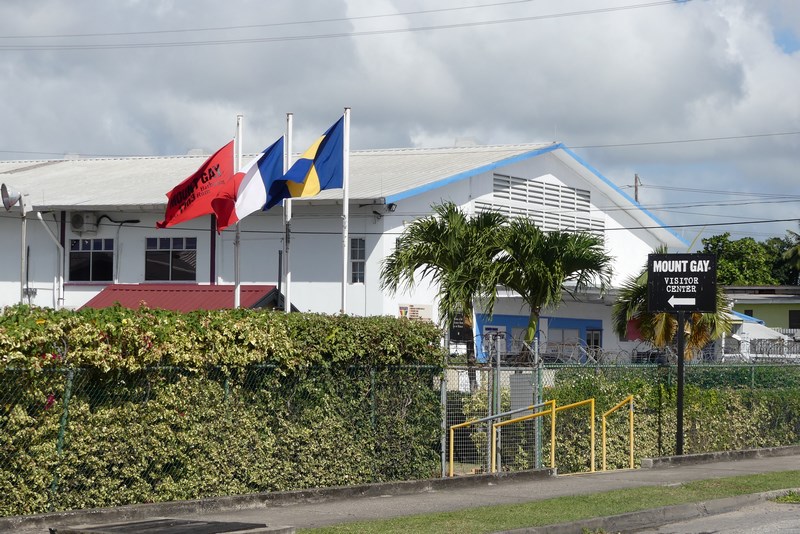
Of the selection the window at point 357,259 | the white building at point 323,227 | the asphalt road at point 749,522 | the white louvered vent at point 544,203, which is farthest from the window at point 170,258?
the asphalt road at point 749,522

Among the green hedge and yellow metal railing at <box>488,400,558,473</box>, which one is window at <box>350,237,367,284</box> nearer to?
yellow metal railing at <box>488,400,558,473</box>

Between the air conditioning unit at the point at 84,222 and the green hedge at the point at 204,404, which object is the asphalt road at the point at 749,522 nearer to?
the green hedge at the point at 204,404

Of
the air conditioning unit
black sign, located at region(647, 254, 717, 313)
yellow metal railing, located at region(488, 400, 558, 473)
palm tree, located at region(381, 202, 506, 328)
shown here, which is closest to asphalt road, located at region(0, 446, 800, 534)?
yellow metal railing, located at region(488, 400, 558, 473)

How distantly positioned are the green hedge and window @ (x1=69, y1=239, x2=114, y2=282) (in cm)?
2198

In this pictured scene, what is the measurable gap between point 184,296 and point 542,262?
44.5 feet

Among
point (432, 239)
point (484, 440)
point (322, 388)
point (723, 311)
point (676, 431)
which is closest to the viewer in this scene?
point (322, 388)

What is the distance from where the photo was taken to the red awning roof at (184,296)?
30438mm

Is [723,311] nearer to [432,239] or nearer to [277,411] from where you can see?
[432,239]

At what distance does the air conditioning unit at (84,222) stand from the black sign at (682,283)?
69.4 feet

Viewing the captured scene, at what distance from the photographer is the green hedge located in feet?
39.8

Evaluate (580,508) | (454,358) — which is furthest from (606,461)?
(580,508)

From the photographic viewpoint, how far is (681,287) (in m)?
20.9

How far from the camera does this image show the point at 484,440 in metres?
18.3

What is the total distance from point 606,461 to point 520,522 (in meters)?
7.48
